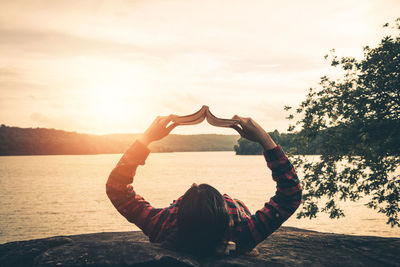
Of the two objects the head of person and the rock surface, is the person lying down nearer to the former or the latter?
the head of person

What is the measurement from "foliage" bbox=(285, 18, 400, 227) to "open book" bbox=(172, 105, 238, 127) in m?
8.12

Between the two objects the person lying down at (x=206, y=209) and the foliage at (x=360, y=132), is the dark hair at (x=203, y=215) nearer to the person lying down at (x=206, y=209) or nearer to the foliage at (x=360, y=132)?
the person lying down at (x=206, y=209)

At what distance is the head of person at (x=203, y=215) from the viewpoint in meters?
2.63

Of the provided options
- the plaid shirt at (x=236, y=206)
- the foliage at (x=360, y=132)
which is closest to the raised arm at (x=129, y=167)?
the plaid shirt at (x=236, y=206)

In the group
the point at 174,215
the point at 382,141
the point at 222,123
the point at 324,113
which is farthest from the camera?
the point at 324,113

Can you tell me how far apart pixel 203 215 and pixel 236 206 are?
730mm

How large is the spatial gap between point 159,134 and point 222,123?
2.11 feet

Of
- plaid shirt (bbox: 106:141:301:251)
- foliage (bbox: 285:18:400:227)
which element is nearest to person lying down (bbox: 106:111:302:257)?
plaid shirt (bbox: 106:141:301:251)

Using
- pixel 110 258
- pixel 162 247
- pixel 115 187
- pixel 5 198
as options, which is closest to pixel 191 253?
pixel 162 247

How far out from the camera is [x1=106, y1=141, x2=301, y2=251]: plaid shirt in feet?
9.57

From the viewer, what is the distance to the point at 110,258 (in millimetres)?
2758

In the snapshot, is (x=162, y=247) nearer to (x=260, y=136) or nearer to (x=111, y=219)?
(x=260, y=136)

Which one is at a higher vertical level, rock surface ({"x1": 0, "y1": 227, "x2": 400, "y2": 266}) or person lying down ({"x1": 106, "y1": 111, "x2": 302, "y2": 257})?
person lying down ({"x1": 106, "y1": 111, "x2": 302, "y2": 257})

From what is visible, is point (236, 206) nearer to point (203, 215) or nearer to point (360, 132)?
point (203, 215)
